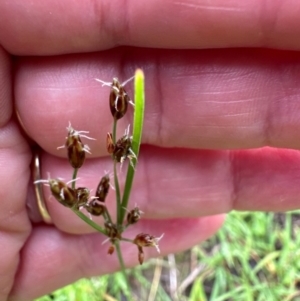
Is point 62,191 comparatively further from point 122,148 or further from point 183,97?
point 183,97

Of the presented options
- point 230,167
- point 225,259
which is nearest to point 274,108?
point 230,167

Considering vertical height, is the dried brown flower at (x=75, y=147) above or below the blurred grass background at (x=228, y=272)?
above

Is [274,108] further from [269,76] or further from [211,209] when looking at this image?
[211,209]

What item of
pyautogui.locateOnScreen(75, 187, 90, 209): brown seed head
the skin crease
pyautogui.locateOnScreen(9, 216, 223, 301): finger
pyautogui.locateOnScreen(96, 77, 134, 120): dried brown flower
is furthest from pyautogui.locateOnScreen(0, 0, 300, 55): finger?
pyautogui.locateOnScreen(9, 216, 223, 301): finger

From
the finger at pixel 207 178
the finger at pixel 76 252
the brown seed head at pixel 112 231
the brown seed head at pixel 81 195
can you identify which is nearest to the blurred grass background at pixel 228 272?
the finger at pixel 76 252

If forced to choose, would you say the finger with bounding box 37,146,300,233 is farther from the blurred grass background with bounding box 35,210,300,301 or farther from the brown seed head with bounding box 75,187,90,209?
the blurred grass background with bounding box 35,210,300,301

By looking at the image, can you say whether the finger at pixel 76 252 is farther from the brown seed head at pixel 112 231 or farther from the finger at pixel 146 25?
the finger at pixel 146 25
